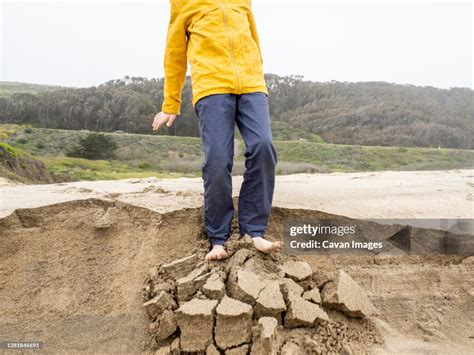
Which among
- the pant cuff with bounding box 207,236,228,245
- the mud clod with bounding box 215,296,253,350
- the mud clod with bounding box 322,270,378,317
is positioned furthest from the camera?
the pant cuff with bounding box 207,236,228,245

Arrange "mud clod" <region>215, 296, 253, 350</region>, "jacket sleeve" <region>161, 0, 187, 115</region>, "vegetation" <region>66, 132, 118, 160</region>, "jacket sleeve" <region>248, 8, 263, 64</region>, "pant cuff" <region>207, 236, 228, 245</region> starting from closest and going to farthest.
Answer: "mud clod" <region>215, 296, 253, 350</region>
"pant cuff" <region>207, 236, 228, 245</region>
"jacket sleeve" <region>161, 0, 187, 115</region>
"jacket sleeve" <region>248, 8, 263, 64</region>
"vegetation" <region>66, 132, 118, 160</region>

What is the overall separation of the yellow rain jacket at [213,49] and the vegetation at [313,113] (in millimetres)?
14626

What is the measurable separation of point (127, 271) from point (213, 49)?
4.46ft

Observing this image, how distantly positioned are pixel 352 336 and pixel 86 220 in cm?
173

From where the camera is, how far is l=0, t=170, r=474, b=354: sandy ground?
7.71ft

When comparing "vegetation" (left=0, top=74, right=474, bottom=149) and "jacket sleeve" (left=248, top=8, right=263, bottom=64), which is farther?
"vegetation" (left=0, top=74, right=474, bottom=149)


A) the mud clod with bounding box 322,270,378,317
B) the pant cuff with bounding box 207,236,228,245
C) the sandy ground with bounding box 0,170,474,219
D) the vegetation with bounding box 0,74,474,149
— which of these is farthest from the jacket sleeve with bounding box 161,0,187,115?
the vegetation with bounding box 0,74,474,149

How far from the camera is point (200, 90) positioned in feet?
7.86

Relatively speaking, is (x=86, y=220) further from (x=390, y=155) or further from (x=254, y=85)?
(x=390, y=155)

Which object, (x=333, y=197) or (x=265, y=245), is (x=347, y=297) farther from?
(x=333, y=197)

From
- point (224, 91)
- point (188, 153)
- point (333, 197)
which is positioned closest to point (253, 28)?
point (224, 91)

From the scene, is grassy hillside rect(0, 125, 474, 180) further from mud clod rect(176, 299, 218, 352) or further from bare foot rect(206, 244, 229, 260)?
mud clod rect(176, 299, 218, 352)

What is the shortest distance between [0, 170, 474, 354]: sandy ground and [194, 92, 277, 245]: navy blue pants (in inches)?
10.6

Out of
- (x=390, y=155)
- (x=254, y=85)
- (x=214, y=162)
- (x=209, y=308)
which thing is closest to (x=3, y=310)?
(x=209, y=308)
